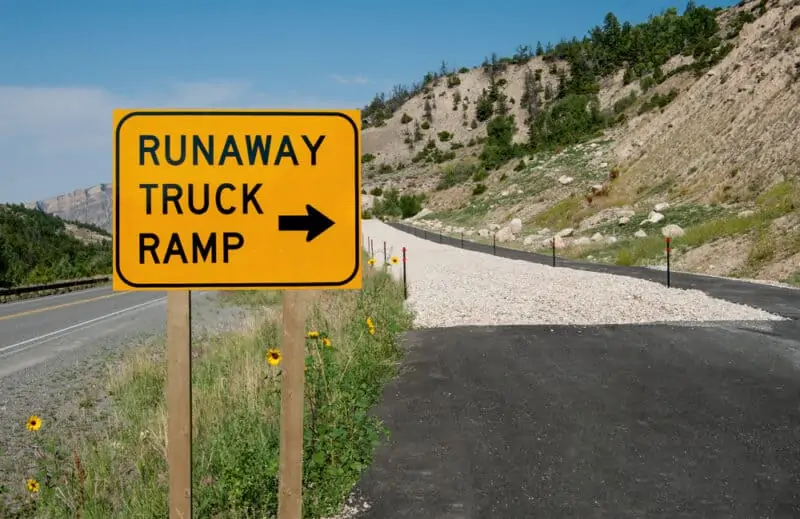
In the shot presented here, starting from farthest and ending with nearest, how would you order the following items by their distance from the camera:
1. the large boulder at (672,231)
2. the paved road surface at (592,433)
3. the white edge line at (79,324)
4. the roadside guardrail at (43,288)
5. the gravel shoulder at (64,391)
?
the large boulder at (672,231)
the roadside guardrail at (43,288)
the white edge line at (79,324)
the gravel shoulder at (64,391)
the paved road surface at (592,433)

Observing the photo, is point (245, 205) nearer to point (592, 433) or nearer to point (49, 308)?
point (592, 433)

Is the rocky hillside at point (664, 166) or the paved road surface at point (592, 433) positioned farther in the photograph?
the rocky hillside at point (664, 166)

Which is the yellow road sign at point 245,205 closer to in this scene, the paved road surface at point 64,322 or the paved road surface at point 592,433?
the paved road surface at point 592,433

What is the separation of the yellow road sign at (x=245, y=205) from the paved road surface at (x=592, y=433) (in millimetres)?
2425

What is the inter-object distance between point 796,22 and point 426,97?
113m

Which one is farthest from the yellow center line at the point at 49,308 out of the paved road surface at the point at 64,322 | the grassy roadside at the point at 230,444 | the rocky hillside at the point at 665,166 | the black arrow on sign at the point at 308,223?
the rocky hillside at the point at 665,166

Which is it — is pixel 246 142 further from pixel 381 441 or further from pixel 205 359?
pixel 205 359

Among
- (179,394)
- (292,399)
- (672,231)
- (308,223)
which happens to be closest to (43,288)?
(672,231)

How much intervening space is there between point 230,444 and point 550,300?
38.9ft

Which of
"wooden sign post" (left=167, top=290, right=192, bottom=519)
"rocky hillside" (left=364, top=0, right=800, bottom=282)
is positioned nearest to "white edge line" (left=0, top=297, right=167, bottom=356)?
"wooden sign post" (left=167, top=290, right=192, bottom=519)

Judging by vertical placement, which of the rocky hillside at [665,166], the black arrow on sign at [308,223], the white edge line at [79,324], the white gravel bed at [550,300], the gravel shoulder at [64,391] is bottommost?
the gravel shoulder at [64,391]

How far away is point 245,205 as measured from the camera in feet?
10.4

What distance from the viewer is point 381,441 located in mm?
6336

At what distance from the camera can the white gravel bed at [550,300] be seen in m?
13.7
